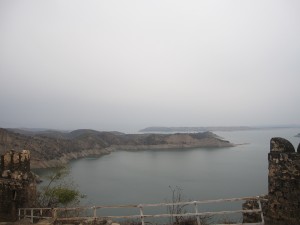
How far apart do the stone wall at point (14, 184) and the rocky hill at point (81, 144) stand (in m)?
53.8

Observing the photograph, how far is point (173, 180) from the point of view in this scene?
46312mm

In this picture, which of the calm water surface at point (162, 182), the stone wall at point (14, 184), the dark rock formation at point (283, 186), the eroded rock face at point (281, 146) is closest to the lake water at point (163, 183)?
the calm water surface at point (162, 182)

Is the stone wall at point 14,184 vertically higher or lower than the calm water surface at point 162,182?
higher

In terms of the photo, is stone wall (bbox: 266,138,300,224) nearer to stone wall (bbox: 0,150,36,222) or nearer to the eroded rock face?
the eroded rock face

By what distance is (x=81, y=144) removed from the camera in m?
92.4

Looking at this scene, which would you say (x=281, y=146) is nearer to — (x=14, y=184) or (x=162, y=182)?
(x=14, y=184)

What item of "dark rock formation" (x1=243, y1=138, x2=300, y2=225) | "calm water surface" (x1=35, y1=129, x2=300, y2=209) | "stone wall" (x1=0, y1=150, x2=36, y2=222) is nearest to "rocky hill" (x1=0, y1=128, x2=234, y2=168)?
"calm water surface" (x1=35, y1=129, x2=300, y2=209)

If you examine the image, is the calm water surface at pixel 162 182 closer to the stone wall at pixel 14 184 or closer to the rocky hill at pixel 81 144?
the rocky hill at pixel 81 144

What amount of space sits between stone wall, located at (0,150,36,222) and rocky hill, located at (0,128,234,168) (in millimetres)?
53793

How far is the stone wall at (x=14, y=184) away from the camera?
33.3ft

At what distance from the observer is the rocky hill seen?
2642 inches

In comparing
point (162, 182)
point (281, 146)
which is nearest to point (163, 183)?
point (162, 182)

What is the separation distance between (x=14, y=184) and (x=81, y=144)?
84099 mm

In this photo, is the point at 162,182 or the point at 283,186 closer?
the point at 283,186
